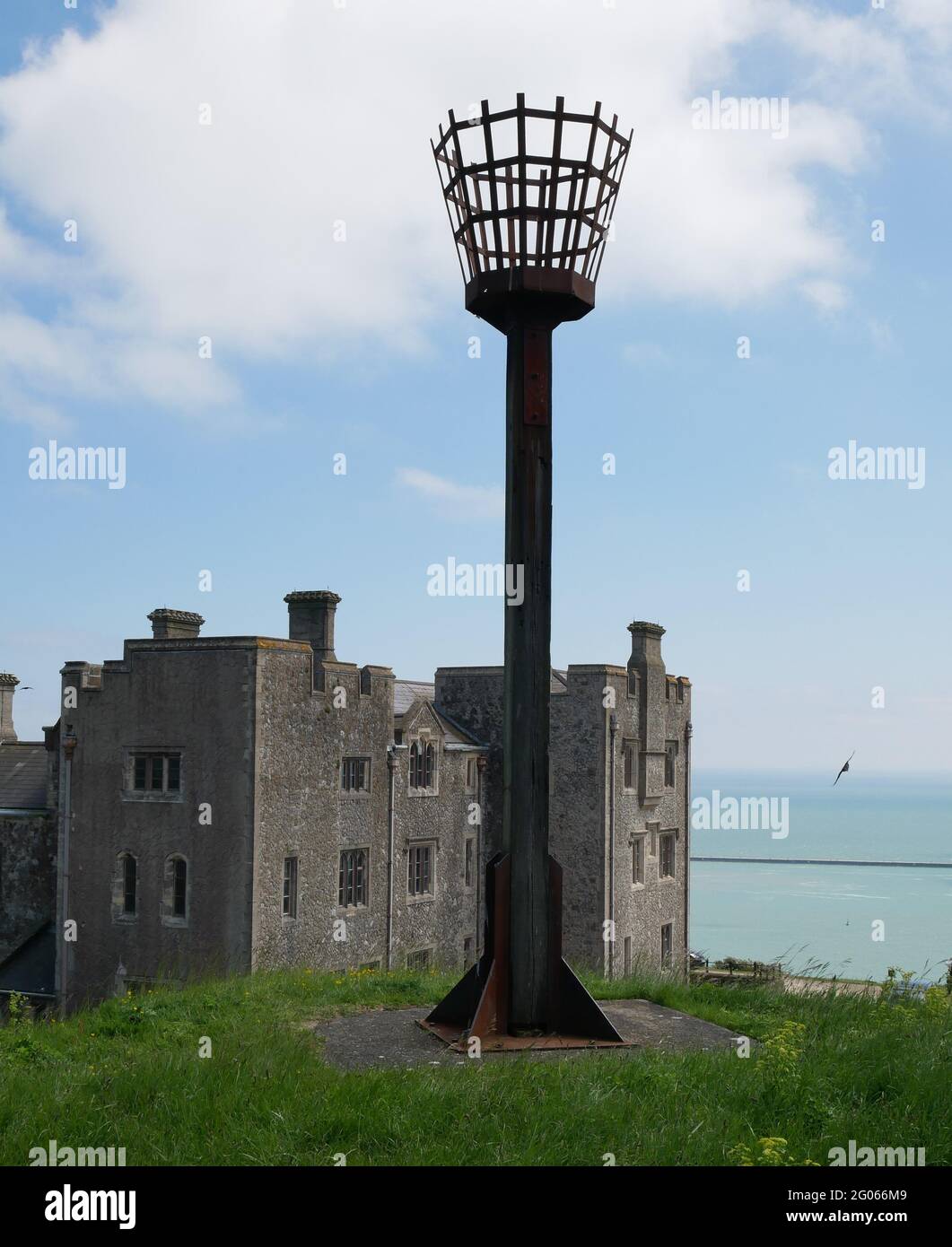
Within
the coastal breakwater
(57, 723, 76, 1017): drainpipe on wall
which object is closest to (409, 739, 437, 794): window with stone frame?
(57, 723, 76, 1017): drainpipe on wall

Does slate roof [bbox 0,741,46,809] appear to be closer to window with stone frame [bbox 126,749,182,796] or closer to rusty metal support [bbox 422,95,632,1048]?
window with stone frame [bbox 126,749,182,796]

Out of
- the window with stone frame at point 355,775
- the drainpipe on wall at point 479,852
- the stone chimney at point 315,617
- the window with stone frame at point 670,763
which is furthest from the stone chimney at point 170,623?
the window with stone frame at point 670,763

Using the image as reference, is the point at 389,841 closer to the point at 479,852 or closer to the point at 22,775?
the point at 479,852

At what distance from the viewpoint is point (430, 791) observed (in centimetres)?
3153

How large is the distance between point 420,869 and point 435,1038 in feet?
68.0

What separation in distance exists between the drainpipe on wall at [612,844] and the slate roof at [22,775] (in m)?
15.3

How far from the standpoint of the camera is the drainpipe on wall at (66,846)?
27.0m

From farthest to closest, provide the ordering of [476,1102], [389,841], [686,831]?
[686,831], [389,841], [476,1102]

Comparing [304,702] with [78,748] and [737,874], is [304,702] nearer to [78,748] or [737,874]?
[78,748]

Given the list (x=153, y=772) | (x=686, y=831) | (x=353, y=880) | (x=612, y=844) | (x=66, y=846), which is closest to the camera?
(x=153, y=772)

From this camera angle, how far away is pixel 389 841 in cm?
2966

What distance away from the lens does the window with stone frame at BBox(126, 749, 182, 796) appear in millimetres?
A: 26188

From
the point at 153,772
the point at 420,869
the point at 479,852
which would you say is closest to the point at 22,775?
the point at 153,772
